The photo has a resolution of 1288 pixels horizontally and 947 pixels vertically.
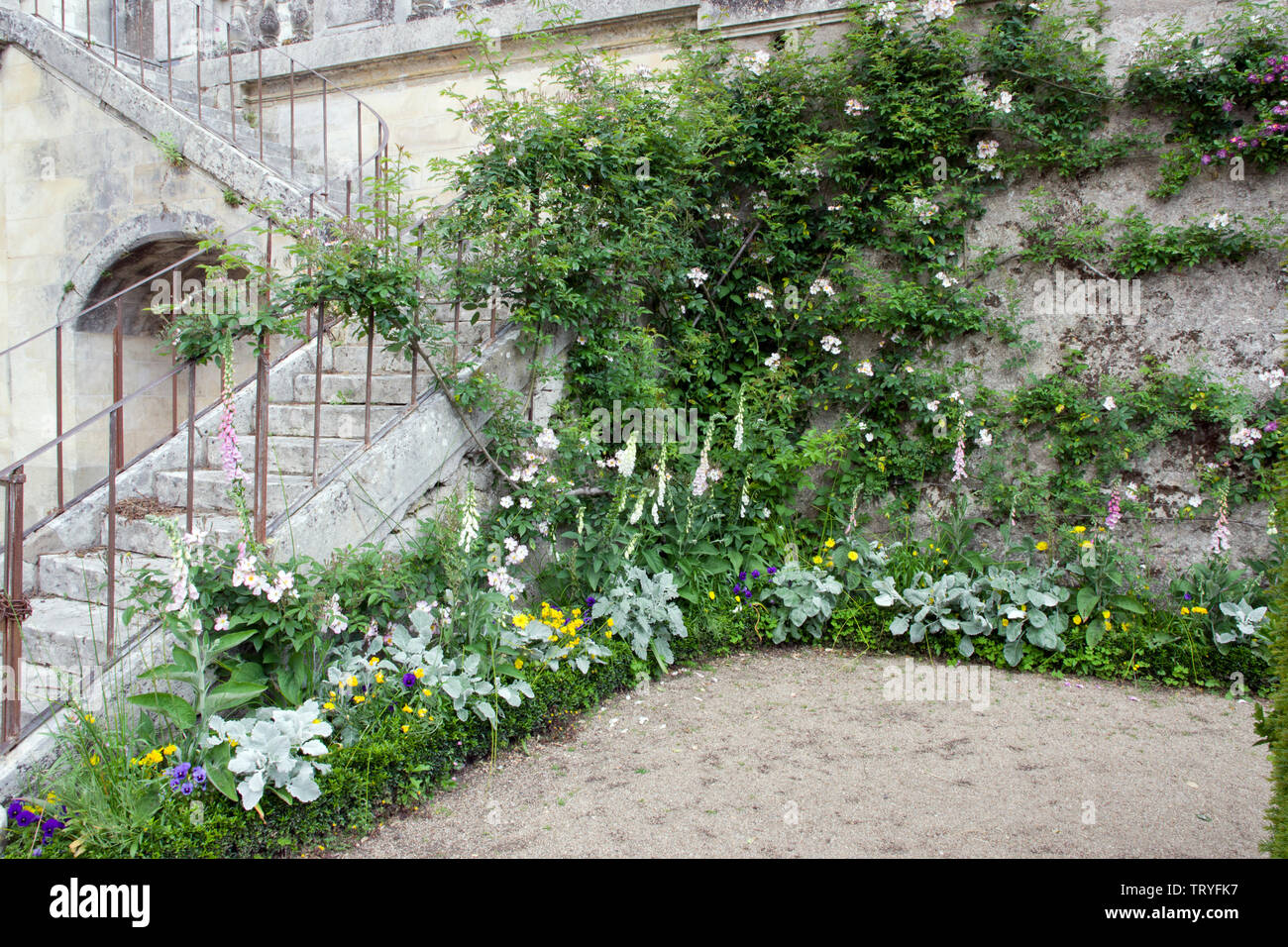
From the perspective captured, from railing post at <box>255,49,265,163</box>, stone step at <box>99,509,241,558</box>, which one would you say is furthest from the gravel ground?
railing post at <box>255,49,265,163</box>

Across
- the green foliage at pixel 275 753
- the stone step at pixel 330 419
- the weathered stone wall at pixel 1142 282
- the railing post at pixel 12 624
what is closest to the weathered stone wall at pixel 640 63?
the weathered stone wall at pixel 1142 282

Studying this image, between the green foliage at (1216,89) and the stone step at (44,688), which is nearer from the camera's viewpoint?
the stone step at (44,688)

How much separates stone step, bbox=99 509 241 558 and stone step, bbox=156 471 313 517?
0.23 ft

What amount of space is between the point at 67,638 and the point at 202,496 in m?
0.98

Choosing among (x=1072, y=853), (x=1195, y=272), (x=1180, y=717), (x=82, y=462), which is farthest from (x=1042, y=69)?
(x=82, y=462)

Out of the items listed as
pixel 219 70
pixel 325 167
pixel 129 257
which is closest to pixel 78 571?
pixel 129 257

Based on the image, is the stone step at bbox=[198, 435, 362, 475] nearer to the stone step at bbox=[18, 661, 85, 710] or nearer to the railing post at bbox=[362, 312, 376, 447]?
the railing post at bbox=[362, 312, 376, 447]

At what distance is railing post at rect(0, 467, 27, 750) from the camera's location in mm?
2760

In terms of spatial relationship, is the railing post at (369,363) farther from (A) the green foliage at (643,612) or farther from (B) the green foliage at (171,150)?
(B) the green foliage at (171,150)

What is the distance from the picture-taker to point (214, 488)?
4.06 meters

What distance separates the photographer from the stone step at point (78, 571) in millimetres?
3629

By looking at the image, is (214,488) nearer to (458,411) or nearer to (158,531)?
(158,531)

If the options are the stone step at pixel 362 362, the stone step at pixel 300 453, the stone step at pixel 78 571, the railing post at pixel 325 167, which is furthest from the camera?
the railing post at pixel 325 167
